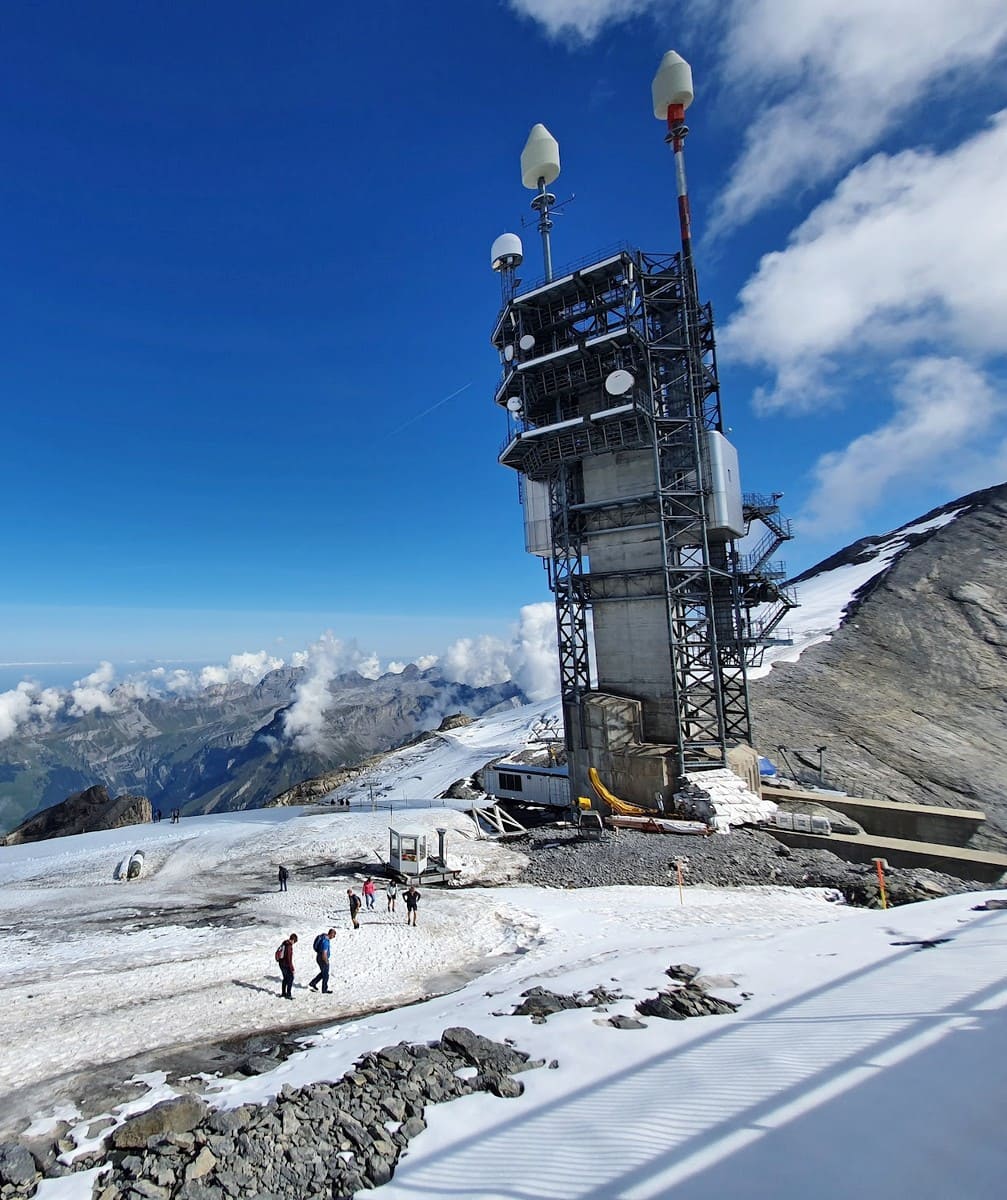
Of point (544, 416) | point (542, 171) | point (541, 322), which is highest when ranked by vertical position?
point (542, 171)

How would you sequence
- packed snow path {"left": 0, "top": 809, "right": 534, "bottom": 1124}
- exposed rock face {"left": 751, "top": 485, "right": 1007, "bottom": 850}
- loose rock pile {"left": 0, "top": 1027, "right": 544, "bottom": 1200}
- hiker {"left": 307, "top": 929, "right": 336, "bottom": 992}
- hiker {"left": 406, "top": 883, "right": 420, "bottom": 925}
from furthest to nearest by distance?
1. exposed rock face {"left": 751, "top": 485, "right": 1007, "bottom": 850}
2. hiker {"left": 406, "top": 883, "right": 420, "bottom": 925}
3. hiker {"left": 307, "top": 929, "right": 336, "bottom": 992}
4. packed snow path {"left": 0, "top": 809, "right": 534, "bottom": 1124}
5. loose rock pile {"left": 0, "top": 1027, "right": 544, "bottom": 1200}

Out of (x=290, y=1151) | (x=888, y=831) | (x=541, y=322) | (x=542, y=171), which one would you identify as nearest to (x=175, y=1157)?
(x=290, y=1151)

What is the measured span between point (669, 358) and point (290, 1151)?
37.9m

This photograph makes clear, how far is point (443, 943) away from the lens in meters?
18.5

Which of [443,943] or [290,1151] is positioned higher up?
[290,1151]

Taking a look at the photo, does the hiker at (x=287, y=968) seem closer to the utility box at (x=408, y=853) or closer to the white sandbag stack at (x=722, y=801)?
the utility box at (x=408, y=853)

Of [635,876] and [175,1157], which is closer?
[175,1157]

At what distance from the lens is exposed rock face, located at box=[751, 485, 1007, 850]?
140 ft

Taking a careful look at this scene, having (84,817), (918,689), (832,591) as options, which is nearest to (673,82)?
(918,689)

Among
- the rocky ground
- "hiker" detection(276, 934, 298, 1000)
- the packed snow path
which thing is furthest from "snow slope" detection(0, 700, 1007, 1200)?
the rocky ground

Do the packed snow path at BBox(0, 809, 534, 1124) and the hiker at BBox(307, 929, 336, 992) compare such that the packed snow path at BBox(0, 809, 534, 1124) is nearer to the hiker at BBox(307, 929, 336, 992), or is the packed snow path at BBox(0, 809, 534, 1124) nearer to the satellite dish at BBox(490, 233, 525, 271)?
the hiker at BBox(307, 929, 336, 992)

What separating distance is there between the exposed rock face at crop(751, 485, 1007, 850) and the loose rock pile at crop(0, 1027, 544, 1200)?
122 feet

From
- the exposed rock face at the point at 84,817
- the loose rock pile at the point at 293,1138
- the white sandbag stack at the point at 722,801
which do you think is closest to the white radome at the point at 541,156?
the white sandbag stack at the point at 722,801

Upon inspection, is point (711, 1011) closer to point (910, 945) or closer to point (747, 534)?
point (910, 945)
